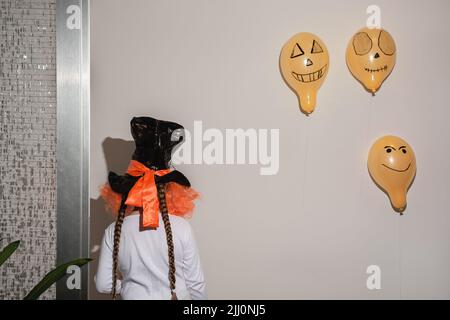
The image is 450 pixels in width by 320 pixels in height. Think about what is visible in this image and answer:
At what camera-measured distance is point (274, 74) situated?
2643 mm

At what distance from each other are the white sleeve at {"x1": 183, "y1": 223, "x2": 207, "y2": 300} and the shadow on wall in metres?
0.61

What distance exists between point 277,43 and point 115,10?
0.79 meters

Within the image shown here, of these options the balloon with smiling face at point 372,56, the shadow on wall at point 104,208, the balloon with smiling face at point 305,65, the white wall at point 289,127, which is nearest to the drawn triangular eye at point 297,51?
the balloon with smiling face at point 305,65

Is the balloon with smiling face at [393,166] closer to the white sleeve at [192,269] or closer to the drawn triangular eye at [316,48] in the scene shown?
the drawn triangular eye at [316,48]

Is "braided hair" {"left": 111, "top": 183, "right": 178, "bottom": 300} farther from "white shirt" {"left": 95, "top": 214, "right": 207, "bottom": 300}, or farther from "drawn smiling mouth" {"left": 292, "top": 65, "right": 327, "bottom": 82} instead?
"drawn smiling mouth" {"left": 292, "top": 65, "right": 327, "bottom": 82}

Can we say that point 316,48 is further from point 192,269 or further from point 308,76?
point 192,269

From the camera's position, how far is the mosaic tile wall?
8.15 ft

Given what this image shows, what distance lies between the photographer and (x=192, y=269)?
2133mm

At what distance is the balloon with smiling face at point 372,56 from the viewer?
254cm
